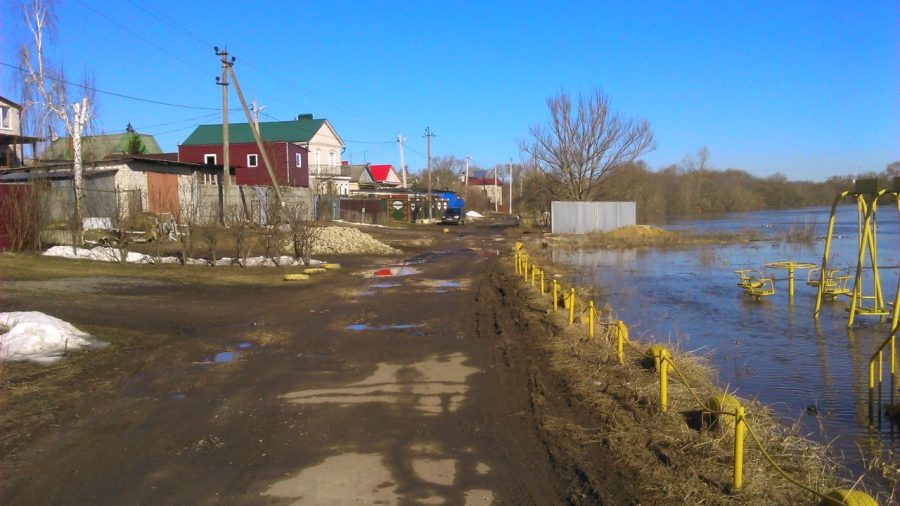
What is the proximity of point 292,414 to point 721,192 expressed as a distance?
112916 millimetres

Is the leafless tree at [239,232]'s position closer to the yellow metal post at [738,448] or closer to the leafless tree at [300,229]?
the leafless tree at [300,229]

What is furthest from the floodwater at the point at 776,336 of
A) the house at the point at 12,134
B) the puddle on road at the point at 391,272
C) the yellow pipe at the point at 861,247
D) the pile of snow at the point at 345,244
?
the house at the point at 12,134

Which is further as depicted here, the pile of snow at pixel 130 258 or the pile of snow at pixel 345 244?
the pile of snow at pixel 345 244

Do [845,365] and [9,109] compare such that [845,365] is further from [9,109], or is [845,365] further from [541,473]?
[9,109]

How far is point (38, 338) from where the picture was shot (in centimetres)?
902

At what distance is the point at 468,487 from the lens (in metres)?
4.92

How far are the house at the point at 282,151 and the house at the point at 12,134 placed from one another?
11575mm

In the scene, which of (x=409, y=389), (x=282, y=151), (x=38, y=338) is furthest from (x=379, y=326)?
(x=282, y=151)

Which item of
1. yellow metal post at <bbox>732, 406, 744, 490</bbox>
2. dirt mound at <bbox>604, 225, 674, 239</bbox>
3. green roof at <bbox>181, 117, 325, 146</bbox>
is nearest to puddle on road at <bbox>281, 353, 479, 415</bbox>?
yellow metal post at <bbox>732, 406, 744, 490</bbox>

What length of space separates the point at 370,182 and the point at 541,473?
3376 inches

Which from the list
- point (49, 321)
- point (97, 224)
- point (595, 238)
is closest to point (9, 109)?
point (97, 224)

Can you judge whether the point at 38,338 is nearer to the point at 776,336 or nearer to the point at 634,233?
the point at 776,336

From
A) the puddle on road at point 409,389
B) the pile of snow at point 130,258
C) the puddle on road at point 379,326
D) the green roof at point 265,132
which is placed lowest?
the puddle on road at point 409,389

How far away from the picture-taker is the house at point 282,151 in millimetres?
48438
